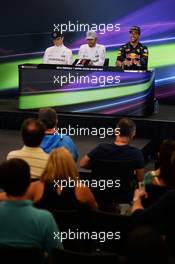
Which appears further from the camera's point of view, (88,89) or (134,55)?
(134,55)

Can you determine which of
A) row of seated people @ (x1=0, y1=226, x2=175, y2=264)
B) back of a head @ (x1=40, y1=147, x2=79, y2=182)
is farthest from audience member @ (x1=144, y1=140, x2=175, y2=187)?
row of seated people @ (x1=0, y1=226, x2=175, y2=264)

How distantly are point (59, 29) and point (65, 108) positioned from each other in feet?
6.40

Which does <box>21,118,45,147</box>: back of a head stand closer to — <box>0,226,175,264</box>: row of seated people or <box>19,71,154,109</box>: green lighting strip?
<box>0,226,175,264</box>: row of seated people

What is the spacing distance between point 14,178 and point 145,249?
997 millimetres

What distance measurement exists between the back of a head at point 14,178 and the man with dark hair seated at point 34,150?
1082 mm

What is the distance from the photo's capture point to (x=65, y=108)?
287 inches

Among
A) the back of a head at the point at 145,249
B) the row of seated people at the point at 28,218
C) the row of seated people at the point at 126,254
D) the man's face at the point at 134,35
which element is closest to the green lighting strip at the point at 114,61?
the man's face at the point at 134,35

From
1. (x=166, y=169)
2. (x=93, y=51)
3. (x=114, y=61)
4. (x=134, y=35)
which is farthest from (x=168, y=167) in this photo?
(x=114, y=61)

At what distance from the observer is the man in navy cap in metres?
7.39

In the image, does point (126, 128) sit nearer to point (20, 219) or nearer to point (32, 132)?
point (32, 132)

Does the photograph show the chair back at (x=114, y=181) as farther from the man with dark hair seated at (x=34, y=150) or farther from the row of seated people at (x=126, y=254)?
the row of seated people at (x=126, y=254)

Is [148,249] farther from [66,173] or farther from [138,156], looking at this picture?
[138,156]

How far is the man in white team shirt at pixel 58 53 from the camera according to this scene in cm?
772

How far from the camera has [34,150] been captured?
13.3ft
